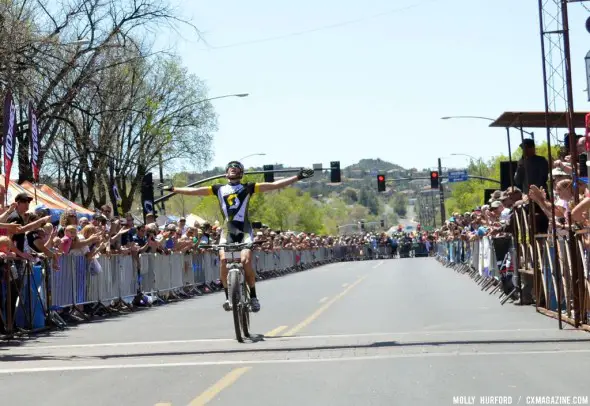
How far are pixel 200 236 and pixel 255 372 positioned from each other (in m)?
23.6

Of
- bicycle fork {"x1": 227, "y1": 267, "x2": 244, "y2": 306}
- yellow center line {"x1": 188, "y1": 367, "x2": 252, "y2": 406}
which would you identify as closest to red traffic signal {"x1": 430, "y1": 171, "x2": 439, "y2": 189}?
bicycle fork {"x1": 227, "y1": 267, "x2": 244, "y2": 306}

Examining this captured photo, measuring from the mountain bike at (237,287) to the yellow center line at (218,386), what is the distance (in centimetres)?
308

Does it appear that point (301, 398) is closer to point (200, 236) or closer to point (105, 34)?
point (200, 236)

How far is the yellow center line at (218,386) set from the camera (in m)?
8.99

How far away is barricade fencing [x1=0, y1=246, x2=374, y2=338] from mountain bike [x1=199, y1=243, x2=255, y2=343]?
4.14m

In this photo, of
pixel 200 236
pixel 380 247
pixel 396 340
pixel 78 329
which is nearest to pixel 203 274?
pixel 200 236

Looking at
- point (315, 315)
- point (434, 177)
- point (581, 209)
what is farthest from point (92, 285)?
point (434, 177)

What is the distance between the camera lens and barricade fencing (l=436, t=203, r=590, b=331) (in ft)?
46.8

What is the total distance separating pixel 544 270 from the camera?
17.2 metres

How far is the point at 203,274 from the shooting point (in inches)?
1320

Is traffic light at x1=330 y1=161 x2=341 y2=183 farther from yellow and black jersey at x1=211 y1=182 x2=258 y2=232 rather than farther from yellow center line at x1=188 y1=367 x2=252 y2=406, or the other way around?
yellow center line at x1=188 y1=367 x2=252 y2=406

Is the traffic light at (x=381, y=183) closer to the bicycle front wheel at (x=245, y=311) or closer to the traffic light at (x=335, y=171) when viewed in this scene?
the traffic light at (x=335, y=171)

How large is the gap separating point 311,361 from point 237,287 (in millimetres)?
Result: 2870

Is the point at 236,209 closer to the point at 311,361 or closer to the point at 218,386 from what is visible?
the point at 311,361
